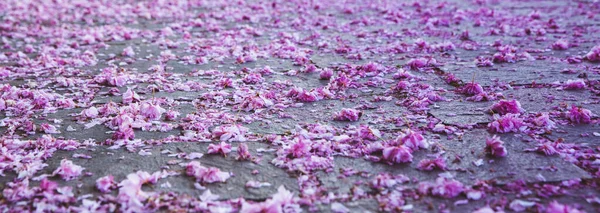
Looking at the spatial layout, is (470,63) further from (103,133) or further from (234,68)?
(103,133)

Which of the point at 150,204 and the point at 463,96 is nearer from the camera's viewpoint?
the point at 150,204

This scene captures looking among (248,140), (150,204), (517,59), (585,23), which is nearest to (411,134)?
(248,140)

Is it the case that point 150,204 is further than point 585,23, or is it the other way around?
point 585,23

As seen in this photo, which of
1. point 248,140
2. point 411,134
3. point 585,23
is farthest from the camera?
point 585,23

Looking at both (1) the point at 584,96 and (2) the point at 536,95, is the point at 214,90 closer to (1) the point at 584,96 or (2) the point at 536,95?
(2) the point at 536,95

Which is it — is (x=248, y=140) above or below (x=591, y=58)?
below

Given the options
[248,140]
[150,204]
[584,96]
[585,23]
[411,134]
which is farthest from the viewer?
[585,23]

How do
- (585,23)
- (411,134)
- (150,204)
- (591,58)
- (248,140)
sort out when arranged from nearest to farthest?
(150,204), (411,134), (248,140), (591,58), (585,23)

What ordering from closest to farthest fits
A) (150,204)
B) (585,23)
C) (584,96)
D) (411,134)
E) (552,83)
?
(150,204)
(411,134)
(584,96)
(552,83)
(585,23)

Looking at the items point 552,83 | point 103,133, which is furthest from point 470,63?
point 103,133
